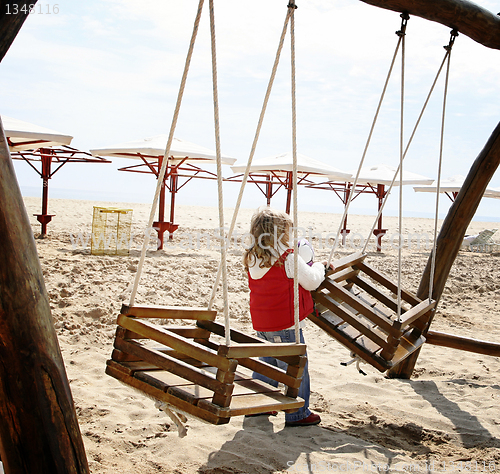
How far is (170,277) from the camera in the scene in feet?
A: 21.0

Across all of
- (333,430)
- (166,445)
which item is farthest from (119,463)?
(333,430)

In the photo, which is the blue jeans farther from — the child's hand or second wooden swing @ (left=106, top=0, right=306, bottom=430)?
second wooden swing @ (left=106, top=0, right=306, bottom=430)

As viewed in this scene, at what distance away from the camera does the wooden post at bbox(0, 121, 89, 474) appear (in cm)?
147

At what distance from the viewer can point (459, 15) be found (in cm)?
283

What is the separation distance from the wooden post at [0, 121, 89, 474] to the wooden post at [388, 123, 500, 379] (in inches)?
103

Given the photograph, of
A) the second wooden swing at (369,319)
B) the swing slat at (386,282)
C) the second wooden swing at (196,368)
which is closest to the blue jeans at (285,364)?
the second wooden swing at (369,319)

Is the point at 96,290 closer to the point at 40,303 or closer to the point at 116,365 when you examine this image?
the point at 116,365

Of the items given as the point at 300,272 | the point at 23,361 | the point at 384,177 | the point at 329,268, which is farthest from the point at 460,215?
the point at 384,177

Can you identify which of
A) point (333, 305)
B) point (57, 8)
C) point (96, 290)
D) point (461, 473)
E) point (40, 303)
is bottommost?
point (461, 473)

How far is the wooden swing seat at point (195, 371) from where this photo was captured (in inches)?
69.1

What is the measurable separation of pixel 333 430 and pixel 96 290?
345 cm

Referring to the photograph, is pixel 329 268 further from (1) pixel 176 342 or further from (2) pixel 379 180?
(2) pixel 379 180

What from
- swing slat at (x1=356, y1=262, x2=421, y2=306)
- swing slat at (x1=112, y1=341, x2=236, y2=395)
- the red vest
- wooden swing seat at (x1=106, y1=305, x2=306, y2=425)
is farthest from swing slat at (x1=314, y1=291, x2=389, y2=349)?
swing slat at (x1=112, y1=341, x2=236, y2=395)

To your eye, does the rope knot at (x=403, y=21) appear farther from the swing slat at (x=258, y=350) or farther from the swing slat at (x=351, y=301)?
the swing slat at (x=258, y=350)
